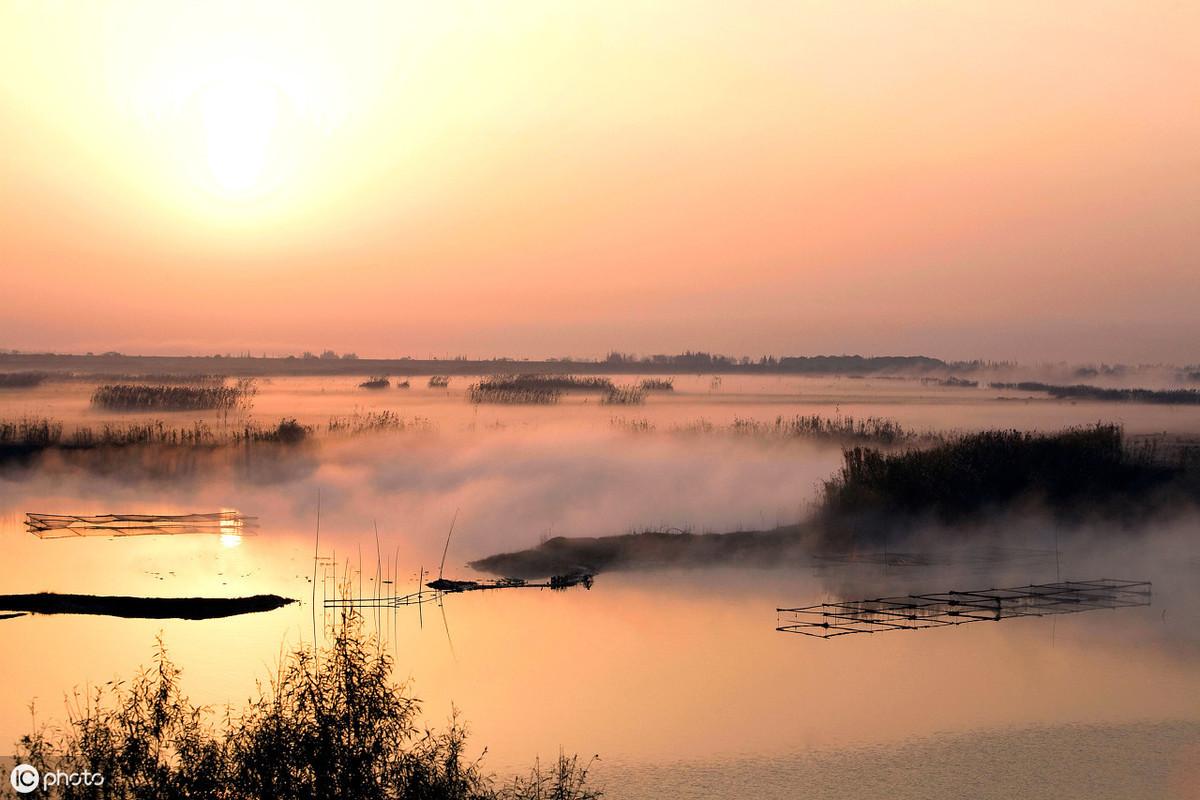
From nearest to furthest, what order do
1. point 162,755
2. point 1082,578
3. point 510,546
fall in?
1. point 162,755
2. point 1082,578
3. point 510,546

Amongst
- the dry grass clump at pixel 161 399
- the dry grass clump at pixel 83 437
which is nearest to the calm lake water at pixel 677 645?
the dry grass clump at pixel 83 437

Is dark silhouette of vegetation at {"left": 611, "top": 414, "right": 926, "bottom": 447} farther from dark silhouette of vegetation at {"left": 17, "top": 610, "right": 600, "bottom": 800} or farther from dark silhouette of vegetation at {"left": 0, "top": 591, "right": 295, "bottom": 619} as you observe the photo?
dark silhouette of vegetation at {"left": 17, "top": 610, "right": 600, "bottom": 800}

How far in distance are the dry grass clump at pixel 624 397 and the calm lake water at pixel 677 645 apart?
3495 cm

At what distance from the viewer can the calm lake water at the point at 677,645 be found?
49.7 ft

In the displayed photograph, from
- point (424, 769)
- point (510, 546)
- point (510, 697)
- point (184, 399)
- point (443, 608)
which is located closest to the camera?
point (424, 769)

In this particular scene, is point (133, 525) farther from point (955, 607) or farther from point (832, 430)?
point (832, 430)

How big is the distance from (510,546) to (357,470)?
53.8 feet

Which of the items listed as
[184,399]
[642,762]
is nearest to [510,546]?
[642,762]

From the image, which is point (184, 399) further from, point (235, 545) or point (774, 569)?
point (774, 569)

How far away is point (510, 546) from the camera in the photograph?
96.9 feet

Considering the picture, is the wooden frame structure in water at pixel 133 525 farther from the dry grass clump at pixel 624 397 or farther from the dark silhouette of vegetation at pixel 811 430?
the dry grass clump at pixel 624 397

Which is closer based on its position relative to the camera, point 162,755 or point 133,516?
point 162,755

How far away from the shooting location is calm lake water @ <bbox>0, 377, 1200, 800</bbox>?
49.7 feet

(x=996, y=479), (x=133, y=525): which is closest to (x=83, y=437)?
(x=133, y=525)
